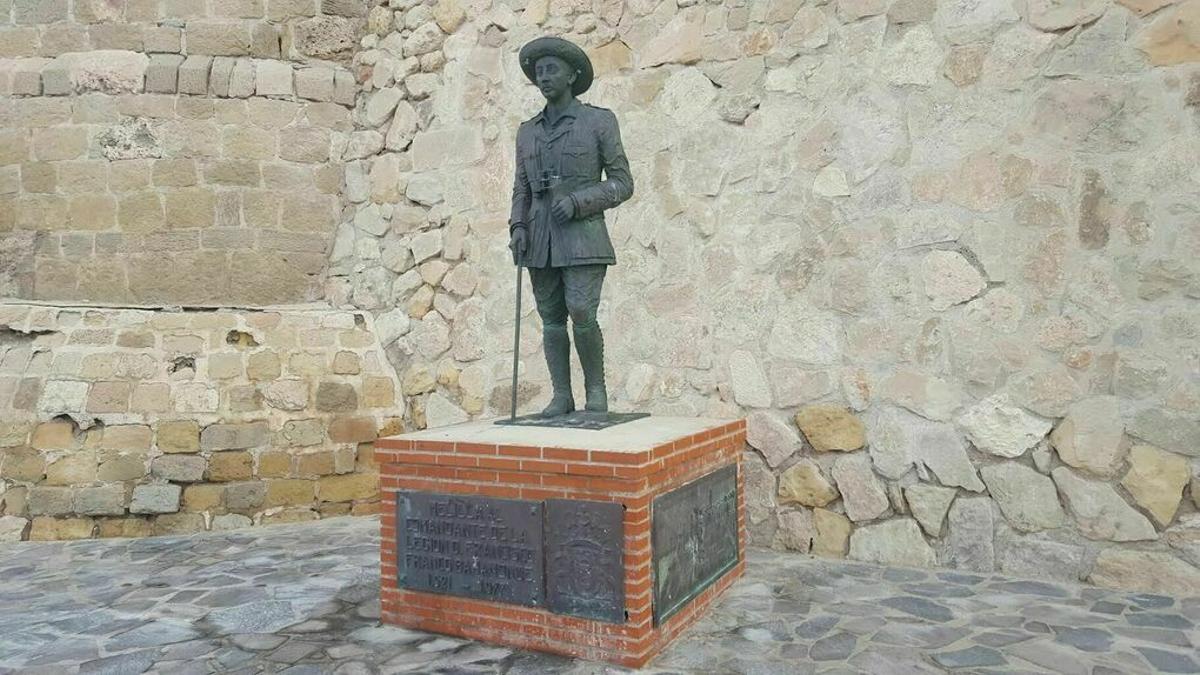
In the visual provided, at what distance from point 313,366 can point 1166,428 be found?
528 cm

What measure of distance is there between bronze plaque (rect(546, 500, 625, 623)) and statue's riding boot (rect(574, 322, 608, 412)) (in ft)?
2.94

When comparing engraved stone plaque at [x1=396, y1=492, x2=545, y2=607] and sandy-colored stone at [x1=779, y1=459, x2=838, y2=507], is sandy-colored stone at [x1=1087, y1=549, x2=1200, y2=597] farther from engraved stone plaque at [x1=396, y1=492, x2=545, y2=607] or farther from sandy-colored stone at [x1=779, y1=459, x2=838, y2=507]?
engraved stone plaque at [x1=396, y1=492, x2=545, y2=607]

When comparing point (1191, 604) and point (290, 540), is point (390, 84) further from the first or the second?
point (1191, 604)

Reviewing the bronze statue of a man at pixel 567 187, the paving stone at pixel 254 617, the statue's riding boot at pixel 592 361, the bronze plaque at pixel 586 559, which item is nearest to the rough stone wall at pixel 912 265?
the statue's riding boot at pixel 592 361

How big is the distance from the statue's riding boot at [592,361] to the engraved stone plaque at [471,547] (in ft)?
Result: 2.91

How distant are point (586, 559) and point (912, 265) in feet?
8.40

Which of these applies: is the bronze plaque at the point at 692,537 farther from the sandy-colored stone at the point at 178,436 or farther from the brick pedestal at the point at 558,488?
the sandy-colored stone at the point at 178,436

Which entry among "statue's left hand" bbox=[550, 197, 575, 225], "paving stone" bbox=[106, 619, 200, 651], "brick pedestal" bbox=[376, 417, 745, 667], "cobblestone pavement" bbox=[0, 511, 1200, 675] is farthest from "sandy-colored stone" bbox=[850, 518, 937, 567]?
"paving stone" bbox=[106, 619, 200, 651]

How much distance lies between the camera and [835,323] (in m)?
4.67

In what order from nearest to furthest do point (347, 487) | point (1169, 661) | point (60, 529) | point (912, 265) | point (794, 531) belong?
point (1169, 661) < point (912, 265) < point (794, 531) < point (60, 529) < point (347, 487)

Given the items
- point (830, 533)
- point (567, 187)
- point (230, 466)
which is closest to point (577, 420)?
point (567, 187)

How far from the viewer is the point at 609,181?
148 inches

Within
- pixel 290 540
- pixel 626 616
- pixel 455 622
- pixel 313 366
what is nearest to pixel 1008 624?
pixel 626 616

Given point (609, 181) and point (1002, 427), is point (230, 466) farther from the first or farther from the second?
point (1002, 427)
